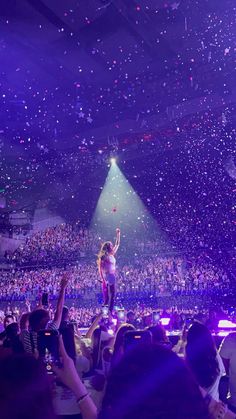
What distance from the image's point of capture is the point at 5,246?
24.5 m

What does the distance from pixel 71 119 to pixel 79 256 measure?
7220 millimetres

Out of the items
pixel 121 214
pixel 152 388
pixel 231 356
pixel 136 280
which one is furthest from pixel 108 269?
pixel 121 214

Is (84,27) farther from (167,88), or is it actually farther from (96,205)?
(96,205)

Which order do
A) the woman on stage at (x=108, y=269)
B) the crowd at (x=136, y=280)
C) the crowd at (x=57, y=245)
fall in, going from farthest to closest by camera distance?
the crowd at (x=57, y=245), the crowd at (x=136, y=280), the woman on stage at (x=108, y=269)

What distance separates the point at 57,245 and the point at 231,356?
19988 millimetres

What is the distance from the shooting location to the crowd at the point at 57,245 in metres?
21.6

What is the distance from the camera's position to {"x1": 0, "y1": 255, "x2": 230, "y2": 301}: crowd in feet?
52.2

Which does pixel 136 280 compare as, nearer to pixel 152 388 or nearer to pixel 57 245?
pixel 57 245

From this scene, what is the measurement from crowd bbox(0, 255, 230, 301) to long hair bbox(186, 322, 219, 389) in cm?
1234

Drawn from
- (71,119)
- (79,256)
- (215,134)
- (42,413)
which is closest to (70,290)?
(79,256)

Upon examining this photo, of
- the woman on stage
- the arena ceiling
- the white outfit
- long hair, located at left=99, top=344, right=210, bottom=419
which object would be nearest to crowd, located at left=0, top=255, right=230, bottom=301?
the arena ceiling

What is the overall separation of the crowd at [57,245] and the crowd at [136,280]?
→ 91cm

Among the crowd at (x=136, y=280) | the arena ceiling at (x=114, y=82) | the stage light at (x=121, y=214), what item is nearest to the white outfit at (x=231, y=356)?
the arena ceiling at (x=114, y=82)

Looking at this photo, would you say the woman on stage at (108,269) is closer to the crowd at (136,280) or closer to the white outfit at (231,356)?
the white outfit at (231,356)
